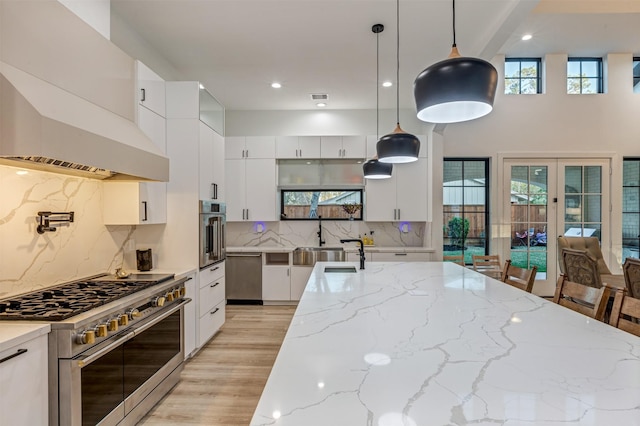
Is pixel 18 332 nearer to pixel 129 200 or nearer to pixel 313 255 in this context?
pixel 129 200

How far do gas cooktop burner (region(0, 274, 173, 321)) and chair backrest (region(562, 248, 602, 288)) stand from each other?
3785mm

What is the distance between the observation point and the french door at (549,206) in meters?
5.29

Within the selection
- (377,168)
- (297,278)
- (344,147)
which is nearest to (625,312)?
(377,168)

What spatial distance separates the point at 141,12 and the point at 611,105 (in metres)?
6.63

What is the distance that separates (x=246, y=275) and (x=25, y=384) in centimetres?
365

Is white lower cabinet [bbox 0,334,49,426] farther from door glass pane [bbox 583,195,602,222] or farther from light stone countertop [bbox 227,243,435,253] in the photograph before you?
door glass pane [bbox 583,195,602,222]

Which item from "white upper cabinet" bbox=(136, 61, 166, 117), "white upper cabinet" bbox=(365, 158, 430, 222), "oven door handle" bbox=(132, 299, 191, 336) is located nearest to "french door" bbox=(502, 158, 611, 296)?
"white upper cabinet" bbox=(365, 158, 430, 222)

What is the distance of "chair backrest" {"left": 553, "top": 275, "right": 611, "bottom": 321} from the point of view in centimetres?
181

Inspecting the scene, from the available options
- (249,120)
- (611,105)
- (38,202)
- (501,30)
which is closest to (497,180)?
(611,105)

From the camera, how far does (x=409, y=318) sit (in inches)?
64.7

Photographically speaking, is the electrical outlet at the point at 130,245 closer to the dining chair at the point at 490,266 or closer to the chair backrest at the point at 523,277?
the chair backrest at the point at 523,277

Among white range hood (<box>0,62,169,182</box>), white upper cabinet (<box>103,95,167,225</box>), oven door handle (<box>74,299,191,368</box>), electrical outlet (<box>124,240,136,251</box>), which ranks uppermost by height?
white range hood (<box>0,62,169,182</box>)

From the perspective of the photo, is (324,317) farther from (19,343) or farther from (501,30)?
(501,30)

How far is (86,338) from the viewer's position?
5.49 feet
